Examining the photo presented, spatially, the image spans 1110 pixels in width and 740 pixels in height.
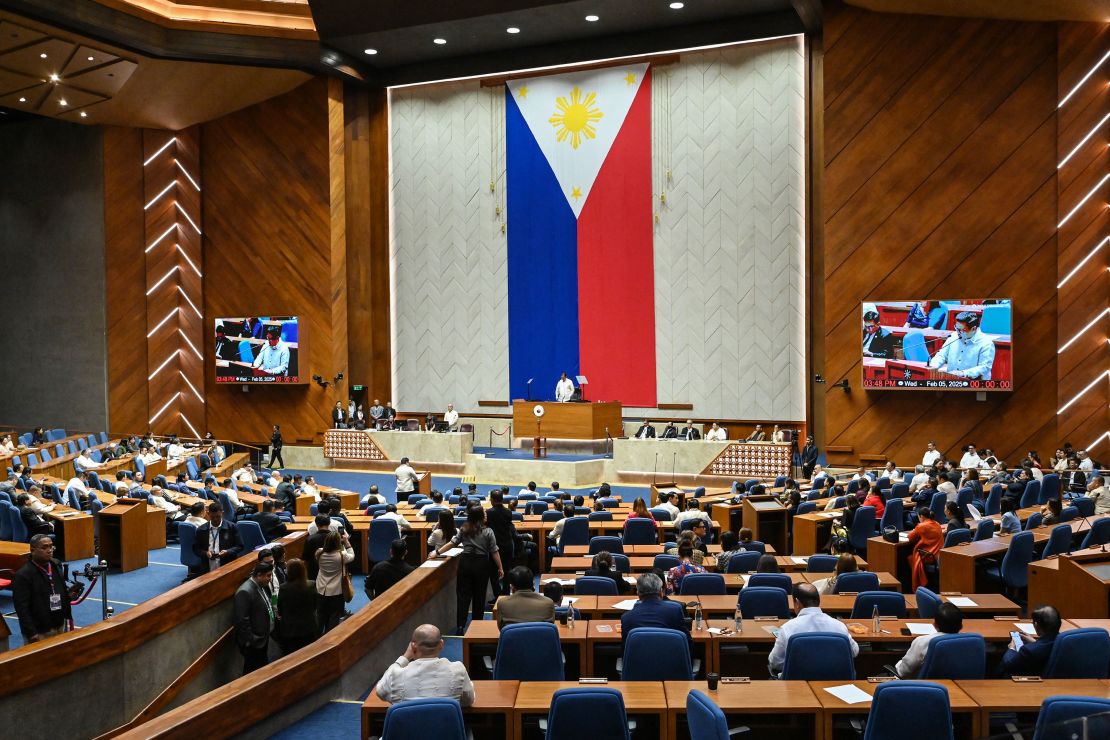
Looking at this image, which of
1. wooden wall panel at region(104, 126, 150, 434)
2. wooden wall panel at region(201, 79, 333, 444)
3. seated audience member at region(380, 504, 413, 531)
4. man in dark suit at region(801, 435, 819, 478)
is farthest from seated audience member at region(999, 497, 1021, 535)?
wooden wall panel at region(104, 126, 150, 434)

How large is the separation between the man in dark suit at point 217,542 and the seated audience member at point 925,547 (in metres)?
7.09

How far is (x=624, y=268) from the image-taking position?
22.5 meters

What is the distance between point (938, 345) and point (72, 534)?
1502cm

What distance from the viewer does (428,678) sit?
4.70 m

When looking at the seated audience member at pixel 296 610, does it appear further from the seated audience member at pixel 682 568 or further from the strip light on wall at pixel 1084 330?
the strip light on wall at pixel 1084 330

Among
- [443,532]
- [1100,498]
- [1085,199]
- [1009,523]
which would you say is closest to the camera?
[443,532]

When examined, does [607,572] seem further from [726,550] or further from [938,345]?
[938,345]

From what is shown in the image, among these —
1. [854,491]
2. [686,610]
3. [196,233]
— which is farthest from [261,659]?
[196,233]

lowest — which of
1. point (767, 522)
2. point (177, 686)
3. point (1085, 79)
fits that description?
point (177, 686)

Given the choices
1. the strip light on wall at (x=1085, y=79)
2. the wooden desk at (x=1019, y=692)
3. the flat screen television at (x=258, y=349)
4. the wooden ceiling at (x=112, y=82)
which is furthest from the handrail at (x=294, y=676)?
the flat screen television at (x=258, y=349)

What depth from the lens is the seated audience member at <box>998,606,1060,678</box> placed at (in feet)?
17.4

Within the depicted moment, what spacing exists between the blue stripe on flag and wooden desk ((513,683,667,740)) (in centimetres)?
1813

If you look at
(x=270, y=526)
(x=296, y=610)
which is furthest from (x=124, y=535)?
(x=296, y=610)

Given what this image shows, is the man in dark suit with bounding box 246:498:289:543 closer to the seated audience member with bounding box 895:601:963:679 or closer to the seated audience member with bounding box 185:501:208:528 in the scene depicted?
the seated audience member with bounding box 185:501:208:528
